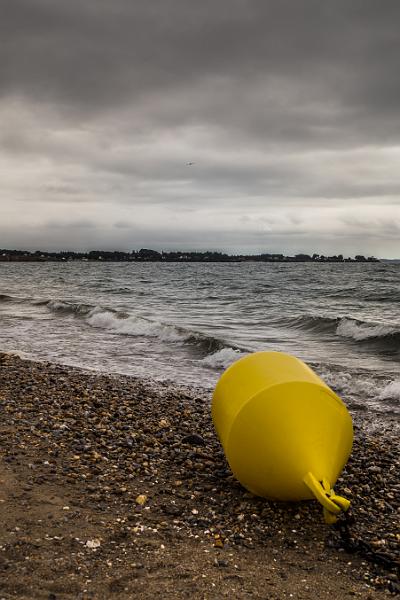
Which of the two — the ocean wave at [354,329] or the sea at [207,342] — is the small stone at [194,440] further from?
the ocean wave at [354,329]

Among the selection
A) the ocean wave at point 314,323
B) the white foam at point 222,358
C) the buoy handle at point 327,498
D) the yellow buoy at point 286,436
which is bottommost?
the white foam at point 222,358

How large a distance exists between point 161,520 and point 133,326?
15313 mm

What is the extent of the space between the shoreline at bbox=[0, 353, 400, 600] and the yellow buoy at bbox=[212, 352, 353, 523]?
0.40 metres

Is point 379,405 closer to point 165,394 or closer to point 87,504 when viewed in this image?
point 165,394

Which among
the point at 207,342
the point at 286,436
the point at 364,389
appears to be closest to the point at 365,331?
the point at 207,342

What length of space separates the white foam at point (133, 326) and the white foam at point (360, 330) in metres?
6.16

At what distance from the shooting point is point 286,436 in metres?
4.56

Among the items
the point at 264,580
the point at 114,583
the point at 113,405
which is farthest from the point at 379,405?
the point at 114,583

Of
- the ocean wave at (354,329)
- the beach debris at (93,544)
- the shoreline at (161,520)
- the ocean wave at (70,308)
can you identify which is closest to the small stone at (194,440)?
the shoreline at (161,520)

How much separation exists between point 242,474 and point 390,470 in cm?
216

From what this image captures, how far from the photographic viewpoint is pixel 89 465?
568 centimetres

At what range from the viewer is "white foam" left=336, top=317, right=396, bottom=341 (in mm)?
17859

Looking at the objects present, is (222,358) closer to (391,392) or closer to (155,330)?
(391,392)

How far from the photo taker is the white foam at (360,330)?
Answer: 17.9 meters
